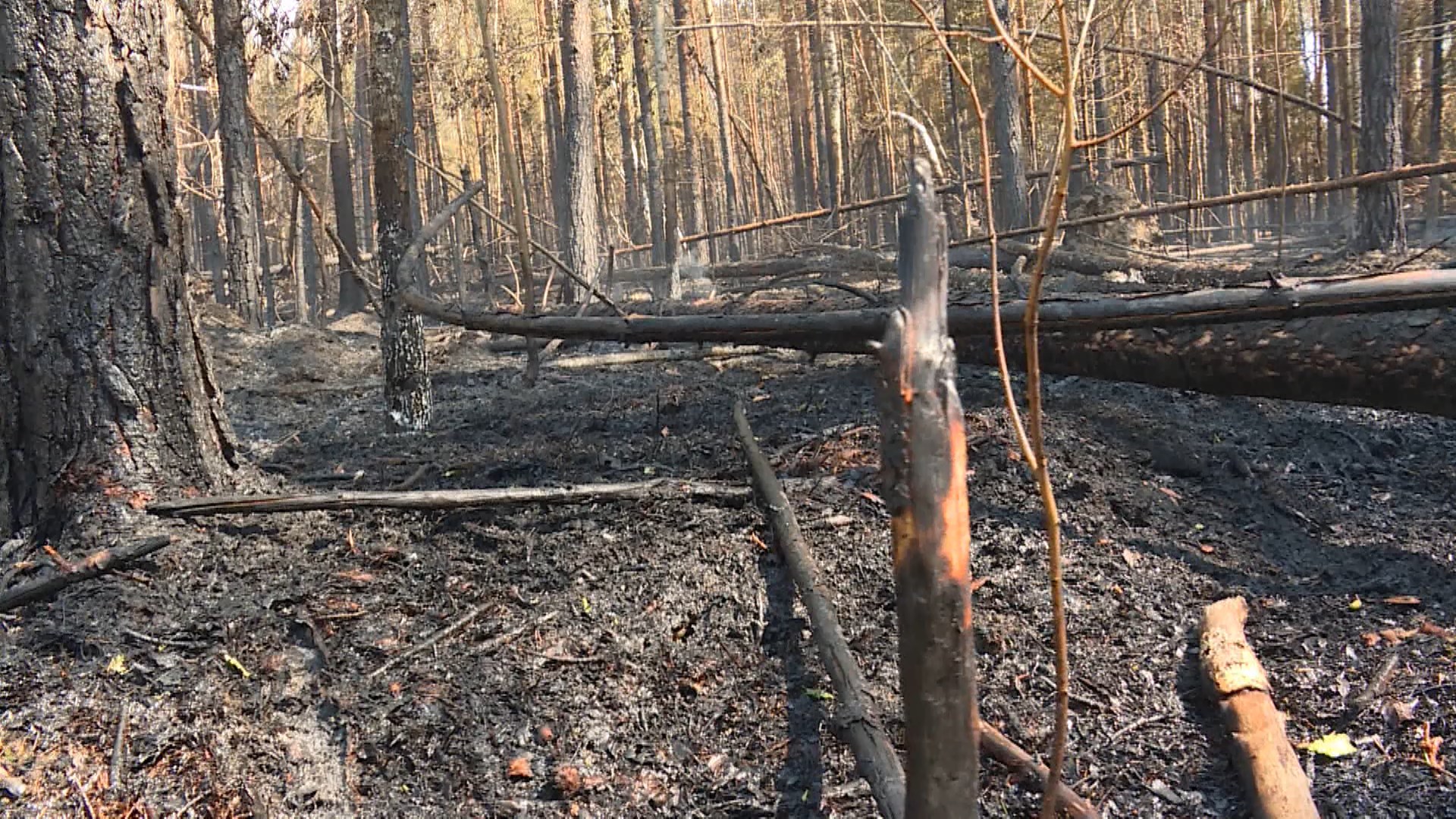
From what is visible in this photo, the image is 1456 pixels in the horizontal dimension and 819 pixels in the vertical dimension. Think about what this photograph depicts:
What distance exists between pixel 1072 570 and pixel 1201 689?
64cm

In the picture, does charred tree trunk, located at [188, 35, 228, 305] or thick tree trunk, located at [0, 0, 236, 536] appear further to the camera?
charred tree trunk, located at [188, 35, 228, 305]

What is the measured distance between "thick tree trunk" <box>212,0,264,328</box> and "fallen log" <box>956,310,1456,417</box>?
25.8 feet

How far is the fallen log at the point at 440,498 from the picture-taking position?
3289 mm

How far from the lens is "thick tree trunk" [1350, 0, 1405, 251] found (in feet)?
35.1

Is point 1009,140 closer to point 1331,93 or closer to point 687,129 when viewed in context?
point 687,129

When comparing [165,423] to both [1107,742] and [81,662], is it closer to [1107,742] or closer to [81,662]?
[81,662]

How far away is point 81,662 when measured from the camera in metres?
2.58

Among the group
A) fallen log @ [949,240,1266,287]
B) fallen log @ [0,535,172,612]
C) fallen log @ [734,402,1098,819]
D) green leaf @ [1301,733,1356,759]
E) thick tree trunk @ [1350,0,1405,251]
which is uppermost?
thick tree trunk @ [1350,0,1405,251]

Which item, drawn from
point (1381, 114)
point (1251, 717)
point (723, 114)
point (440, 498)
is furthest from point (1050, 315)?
point (723, 114)

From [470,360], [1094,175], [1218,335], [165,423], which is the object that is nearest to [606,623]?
[165,423]

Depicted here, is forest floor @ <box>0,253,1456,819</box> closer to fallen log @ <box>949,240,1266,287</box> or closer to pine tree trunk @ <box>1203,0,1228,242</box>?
fallen log @ <box>949,240,1266,287</box>

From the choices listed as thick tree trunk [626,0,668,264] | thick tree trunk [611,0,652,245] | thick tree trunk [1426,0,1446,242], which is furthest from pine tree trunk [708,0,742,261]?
thick tree trunk [1426,0,1446,242]

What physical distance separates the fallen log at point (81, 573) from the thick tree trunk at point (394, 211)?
2.35 meters

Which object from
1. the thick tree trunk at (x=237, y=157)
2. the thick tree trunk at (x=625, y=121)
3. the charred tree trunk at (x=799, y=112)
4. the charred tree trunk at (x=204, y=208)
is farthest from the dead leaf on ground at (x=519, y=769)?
the charred tree trunk at (x=799, y=112)
